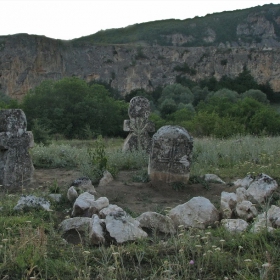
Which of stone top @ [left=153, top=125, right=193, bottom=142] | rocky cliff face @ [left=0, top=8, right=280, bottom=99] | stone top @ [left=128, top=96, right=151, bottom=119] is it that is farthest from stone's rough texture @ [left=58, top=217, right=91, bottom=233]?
rocky cliff face @ [left=0, top=8, right=280, bottom=99]

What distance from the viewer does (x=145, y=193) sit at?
7859mm

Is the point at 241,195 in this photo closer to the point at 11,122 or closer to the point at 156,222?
the point at 156,222

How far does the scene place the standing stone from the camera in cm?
1274

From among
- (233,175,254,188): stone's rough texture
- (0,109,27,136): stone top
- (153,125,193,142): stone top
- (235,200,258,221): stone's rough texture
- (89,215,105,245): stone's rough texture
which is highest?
(0,109,27,136): stone top

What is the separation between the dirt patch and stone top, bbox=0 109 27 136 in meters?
1.12

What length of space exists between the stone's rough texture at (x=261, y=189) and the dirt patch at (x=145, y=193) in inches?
22.1

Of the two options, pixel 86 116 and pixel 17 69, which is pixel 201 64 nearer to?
pixel 17 69

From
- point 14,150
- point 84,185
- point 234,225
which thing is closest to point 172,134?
point 84,185

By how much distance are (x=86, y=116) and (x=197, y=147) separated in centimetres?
1988

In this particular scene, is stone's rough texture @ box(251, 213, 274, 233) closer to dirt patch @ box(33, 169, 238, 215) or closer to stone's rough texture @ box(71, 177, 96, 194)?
dirt patch @ box(33, 169, 238, 215)

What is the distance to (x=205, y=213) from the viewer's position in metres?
5.67

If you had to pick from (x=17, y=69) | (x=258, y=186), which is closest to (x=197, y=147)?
(x=258, y=186)

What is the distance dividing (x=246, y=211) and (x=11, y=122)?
4.98 meters

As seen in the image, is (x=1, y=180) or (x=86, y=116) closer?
(x=1, y=180)
